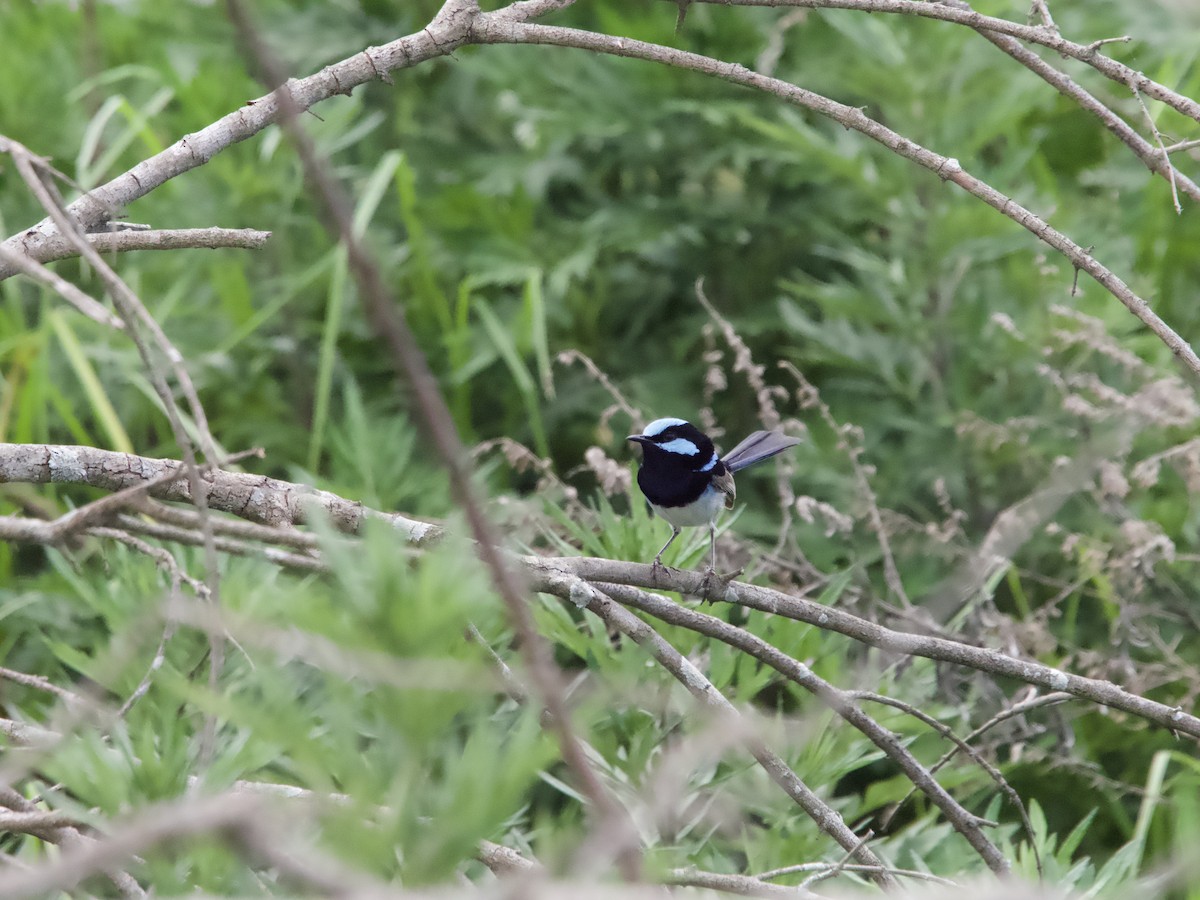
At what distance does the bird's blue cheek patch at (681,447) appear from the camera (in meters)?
3.20

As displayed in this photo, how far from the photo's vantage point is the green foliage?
8.99 ft

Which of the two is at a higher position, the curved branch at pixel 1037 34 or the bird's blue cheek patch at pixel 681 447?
the curved branch at pixel 1037 34

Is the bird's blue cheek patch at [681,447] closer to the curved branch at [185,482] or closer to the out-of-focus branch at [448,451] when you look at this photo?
the curved branch at [185,482]

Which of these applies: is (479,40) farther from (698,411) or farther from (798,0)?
(698,411)

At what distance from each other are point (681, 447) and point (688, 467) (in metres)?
0.07

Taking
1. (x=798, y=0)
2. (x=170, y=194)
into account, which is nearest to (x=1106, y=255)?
(x=798, y=0)

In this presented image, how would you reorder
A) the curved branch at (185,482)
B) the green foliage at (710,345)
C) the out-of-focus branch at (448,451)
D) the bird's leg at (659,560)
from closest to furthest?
the out-of-focus branch at (448,451), the curved branch at (185,482), the bird's leg at (659,560), the green foliage at (710,345)

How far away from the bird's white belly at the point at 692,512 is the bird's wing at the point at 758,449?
0.11 meters

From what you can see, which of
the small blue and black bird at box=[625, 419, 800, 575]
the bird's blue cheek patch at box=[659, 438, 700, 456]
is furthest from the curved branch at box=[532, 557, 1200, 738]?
the bird's blue cheek patch at box=[659, 438, 700, 456]

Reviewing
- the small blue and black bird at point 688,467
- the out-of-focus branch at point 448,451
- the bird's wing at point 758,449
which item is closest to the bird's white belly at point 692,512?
the small blue and black bird at point 688,467

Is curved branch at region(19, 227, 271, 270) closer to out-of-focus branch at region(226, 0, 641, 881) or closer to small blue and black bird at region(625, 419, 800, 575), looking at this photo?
out-of-focus branch at region(226, 0, 641, 881)

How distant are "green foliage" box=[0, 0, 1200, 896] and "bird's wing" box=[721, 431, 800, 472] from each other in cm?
20

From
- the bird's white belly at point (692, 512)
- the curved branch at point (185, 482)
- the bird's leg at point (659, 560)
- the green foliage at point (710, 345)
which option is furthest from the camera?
the bird's white belly at point (692, 512)

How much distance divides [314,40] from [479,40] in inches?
114
